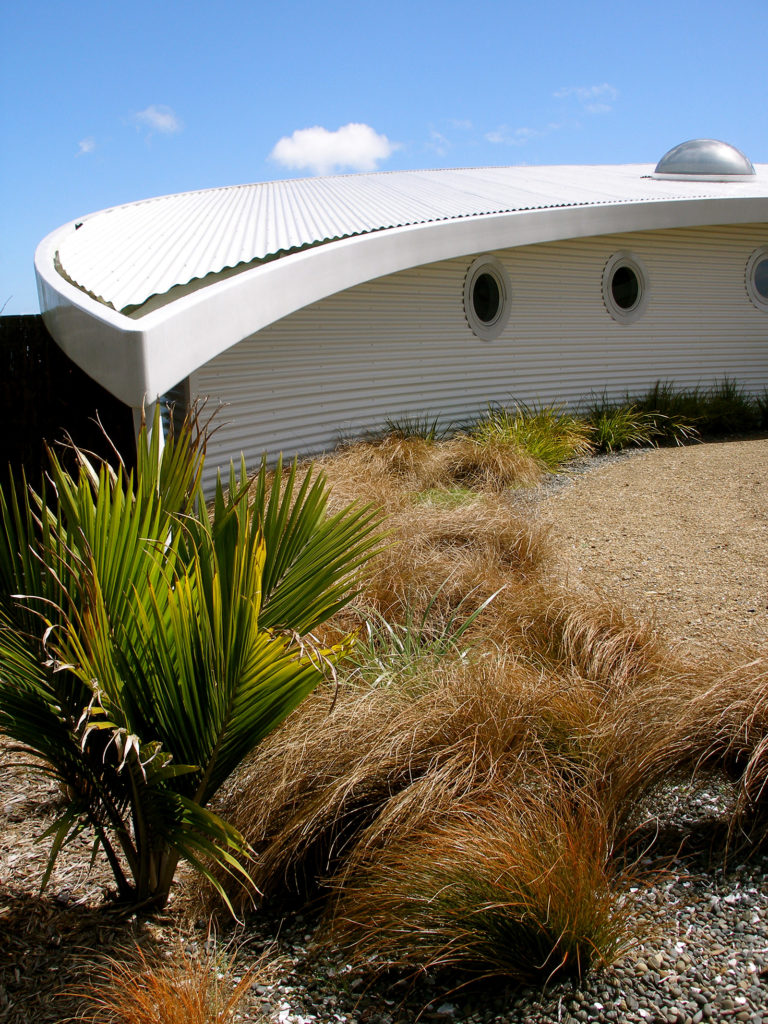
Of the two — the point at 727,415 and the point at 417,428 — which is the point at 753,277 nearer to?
the point at 727,415

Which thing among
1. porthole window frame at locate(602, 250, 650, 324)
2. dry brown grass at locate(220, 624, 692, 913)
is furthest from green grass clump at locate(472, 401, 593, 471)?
dry brown grass at locate(220, 624, 692, 913)

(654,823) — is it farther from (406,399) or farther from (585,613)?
(406,399)

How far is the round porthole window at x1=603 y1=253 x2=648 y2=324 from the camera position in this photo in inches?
437

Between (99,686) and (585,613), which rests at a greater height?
(99,686)

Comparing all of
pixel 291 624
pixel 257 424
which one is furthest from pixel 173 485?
pixel 257 424

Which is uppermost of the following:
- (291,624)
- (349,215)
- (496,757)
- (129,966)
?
(349,215)

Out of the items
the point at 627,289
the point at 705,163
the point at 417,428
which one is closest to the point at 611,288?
the point at 627,289

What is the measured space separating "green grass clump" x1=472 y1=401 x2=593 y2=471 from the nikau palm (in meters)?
6.18

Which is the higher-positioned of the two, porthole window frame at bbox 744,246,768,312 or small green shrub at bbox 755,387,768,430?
porthole window frame at bbox 744,246,768,312

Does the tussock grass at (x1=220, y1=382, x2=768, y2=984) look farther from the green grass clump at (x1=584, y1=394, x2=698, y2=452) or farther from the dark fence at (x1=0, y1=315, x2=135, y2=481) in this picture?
the green grass clump at (x1=584, y1=394, x2=698, y2=452)

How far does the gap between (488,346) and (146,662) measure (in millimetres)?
8402

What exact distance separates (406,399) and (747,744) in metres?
7.03

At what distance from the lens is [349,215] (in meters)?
8.64

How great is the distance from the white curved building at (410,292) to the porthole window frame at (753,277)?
0.09 feet
